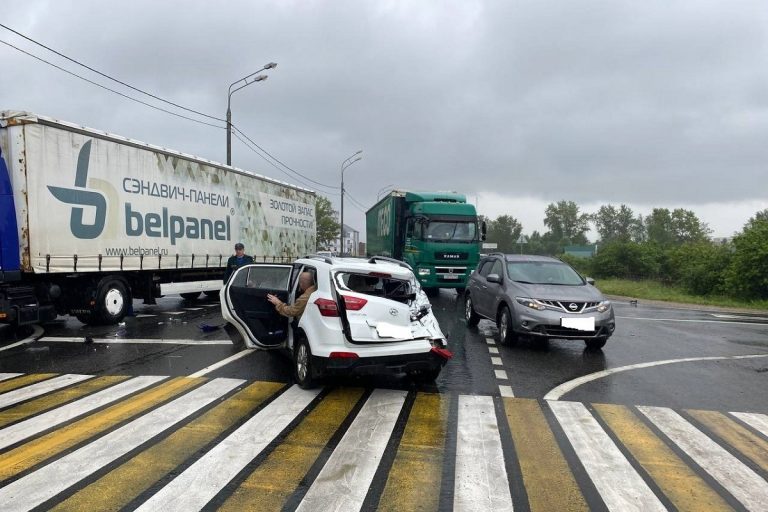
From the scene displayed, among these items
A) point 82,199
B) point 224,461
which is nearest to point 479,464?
point 224,461

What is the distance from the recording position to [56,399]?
5.66 meters

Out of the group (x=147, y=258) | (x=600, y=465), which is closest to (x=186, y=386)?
(x=600, y=465)

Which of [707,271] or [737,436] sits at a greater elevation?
[707,271]

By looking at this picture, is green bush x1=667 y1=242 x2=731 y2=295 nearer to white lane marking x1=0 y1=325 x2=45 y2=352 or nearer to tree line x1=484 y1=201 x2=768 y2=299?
tree line x1=484 y1=201 x2=768 y2=299

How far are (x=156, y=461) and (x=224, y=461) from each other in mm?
502

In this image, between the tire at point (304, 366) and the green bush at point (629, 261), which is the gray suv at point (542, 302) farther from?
the green bush at point (629, 261)

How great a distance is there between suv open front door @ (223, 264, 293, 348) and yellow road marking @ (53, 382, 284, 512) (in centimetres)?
159

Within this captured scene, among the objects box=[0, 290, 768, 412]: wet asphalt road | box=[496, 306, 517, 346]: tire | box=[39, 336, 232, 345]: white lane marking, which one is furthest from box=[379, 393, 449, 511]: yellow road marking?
box=[39, 336, 232, 345]: white lane marking

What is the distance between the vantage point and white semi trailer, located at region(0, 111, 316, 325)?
902 centimetres

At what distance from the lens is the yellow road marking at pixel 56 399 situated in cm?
508

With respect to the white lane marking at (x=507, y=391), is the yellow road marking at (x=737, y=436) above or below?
below

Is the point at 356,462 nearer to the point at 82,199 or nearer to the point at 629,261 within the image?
the point at 82,199

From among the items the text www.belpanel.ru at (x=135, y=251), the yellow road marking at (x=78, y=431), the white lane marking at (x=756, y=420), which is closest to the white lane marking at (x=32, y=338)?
the text www.belpanel.ru at (x=135, y=251)

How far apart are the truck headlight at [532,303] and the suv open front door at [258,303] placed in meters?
3.84
